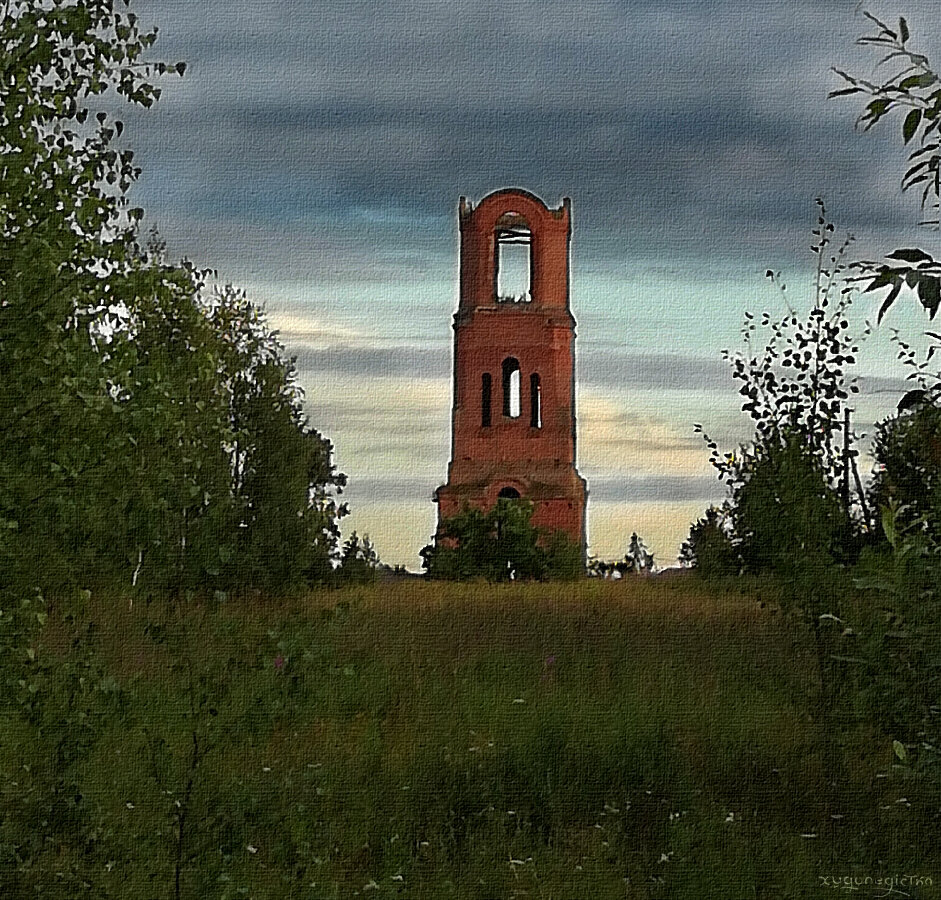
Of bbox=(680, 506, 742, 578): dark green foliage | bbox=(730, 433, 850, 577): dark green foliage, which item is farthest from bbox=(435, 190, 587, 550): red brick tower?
bbox=(730, 433, 850, 577): dark green foliage

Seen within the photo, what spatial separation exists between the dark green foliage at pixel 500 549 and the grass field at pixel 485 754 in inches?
38.0

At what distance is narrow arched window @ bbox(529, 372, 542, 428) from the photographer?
995 cm

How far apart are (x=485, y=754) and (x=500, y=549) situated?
3.26m

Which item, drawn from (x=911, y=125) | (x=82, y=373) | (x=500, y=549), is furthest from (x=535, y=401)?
(x=911, y=125)

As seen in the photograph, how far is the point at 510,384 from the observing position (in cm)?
1081

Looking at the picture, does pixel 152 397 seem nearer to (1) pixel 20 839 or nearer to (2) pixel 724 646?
(1) pixel 20 839

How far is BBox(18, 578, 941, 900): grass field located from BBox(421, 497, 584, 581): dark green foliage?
3.17 ft

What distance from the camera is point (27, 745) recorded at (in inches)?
134

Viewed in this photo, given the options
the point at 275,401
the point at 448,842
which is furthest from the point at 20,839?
the point at 275,401

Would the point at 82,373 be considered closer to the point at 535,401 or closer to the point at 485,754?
the point at 485,754

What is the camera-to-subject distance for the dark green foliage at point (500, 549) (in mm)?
8211

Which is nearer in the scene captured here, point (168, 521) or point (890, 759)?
point (168, 521)

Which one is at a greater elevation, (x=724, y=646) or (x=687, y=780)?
(x=724, y=646)

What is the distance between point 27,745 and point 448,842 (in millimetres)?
1842
